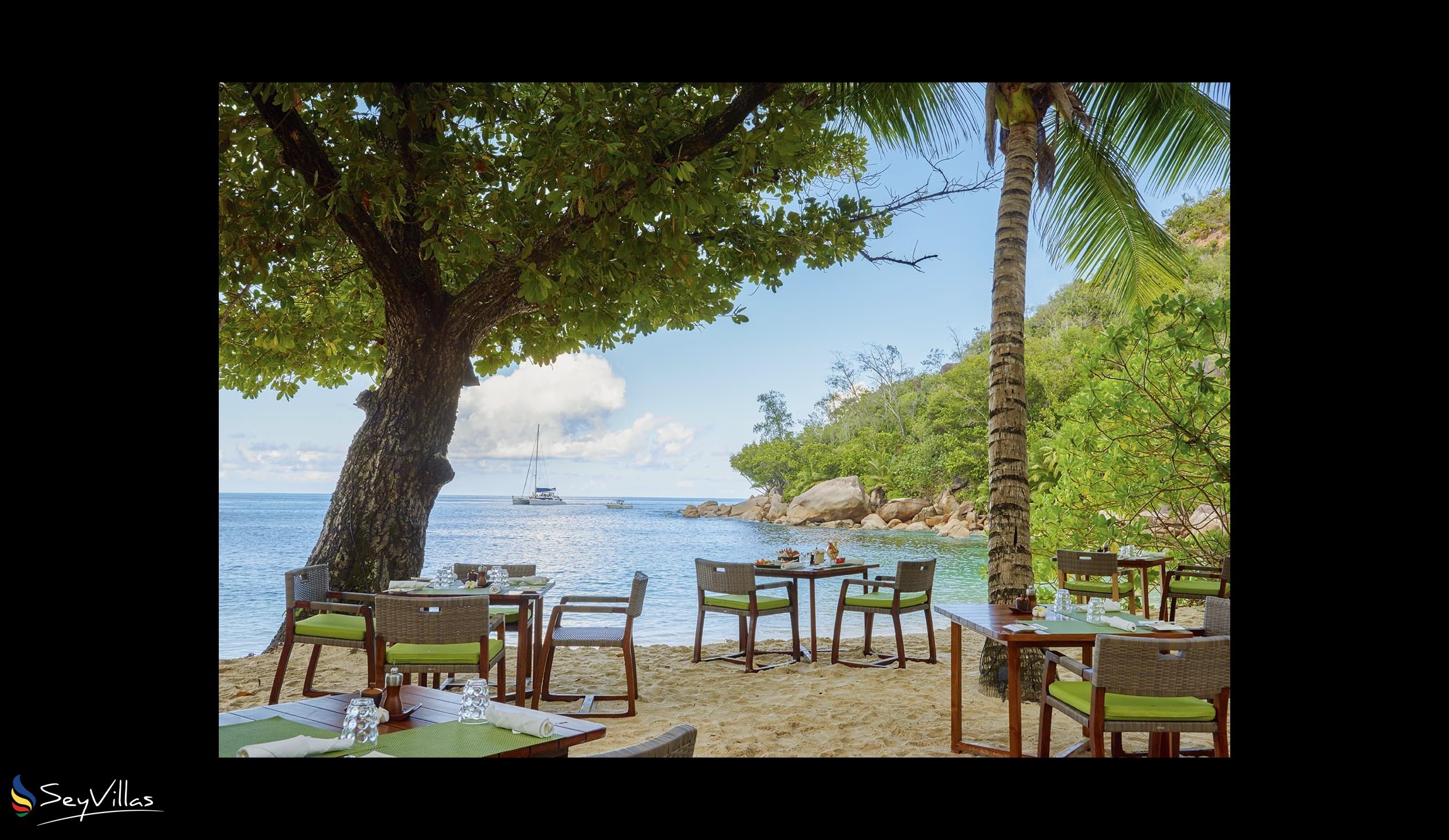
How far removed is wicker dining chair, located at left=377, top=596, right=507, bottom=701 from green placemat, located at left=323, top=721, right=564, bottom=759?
1875 mm

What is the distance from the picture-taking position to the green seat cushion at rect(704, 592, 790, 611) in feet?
20.9

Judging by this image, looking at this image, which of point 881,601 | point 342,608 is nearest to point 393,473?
point 342,608

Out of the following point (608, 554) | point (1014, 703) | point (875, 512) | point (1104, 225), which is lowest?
point (608, 554)

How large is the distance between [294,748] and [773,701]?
3.58 m

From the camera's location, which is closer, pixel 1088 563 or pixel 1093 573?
pixel 1093 573

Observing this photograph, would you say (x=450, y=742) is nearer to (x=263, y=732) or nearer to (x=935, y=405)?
(x=263, y=732)

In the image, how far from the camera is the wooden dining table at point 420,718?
216 cm

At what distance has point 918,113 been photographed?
625cm

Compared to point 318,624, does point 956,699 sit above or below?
below
